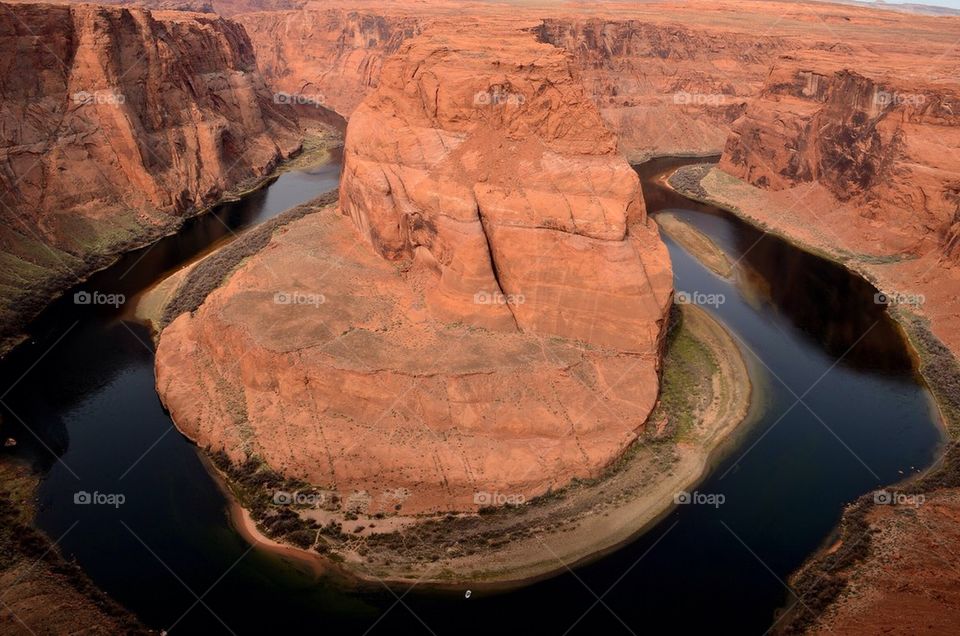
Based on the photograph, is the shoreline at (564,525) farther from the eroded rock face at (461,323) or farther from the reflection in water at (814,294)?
the reflection in water at (814,294)

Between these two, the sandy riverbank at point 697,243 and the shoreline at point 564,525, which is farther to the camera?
the sandy riverbank at point 697,243

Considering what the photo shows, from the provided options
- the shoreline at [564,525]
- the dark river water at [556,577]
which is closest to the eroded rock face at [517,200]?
the shoreline at [564,525]

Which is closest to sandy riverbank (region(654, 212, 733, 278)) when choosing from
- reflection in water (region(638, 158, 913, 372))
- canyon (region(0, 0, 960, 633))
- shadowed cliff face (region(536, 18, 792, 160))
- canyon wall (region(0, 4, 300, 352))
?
reflection in water (region(638, 158, 913, 372))

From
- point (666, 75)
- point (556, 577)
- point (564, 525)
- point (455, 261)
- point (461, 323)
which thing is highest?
point (666, 75)

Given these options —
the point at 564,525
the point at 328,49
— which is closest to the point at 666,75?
the point at 328,49

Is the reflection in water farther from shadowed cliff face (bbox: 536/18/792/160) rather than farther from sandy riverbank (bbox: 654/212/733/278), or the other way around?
shadowed cliff face (bbox: 536/18/792/160)

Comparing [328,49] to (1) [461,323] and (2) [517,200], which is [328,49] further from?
(1) [461,323]
